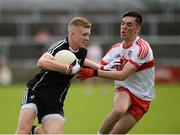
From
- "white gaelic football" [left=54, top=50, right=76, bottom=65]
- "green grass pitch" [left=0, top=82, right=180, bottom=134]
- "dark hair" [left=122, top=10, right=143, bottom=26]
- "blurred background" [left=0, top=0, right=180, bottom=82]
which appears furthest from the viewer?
"blurred background" [left=0, top=0, right=180, bottom=82]

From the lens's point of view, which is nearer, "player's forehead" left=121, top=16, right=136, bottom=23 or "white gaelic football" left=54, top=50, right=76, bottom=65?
"white gaelic football" left=54, top=50, right=76, bottom=65

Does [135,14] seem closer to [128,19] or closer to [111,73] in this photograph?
[128,19]

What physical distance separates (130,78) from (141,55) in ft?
1.44

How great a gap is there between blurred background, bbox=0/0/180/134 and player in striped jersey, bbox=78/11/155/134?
12.0 metres

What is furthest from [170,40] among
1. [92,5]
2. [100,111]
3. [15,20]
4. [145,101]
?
[145,101]

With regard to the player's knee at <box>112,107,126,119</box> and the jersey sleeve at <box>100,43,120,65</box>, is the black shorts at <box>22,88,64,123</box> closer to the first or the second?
the player's knee at <box>112,107,126,119</box>

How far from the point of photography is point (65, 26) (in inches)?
1179

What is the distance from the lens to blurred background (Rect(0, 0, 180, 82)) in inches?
1156

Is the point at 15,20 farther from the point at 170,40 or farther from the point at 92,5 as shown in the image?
the point at 170,40

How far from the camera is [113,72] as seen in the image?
10.4 m

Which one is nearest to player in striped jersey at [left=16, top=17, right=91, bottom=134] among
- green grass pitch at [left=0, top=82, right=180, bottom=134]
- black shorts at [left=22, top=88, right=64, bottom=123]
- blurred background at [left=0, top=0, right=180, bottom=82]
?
black shorts at [left=22, top=88, right=64, bottom=123]

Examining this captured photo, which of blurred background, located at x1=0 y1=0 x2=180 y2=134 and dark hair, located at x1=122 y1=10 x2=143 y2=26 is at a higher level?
dark hair, located at x1=122 y1=10 x2=143 y2=26

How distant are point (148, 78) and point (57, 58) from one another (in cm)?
173

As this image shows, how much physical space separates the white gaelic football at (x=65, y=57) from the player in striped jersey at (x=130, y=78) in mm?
972
